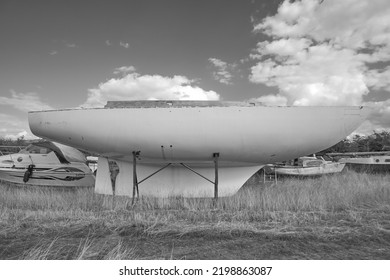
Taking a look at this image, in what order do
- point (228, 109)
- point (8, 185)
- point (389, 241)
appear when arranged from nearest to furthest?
1. point (389, 241)
2. point (228, 109)
3. point (8, 185)

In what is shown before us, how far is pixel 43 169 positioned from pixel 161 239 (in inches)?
138

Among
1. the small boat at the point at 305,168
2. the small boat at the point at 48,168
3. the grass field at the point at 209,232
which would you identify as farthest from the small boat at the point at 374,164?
the small boat at the point at 48,168

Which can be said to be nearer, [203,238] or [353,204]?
[203,238]

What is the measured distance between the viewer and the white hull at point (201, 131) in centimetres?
241

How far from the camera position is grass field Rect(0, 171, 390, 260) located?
4.30ft

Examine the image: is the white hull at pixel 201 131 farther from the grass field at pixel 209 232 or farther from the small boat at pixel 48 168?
the small boat at pixel 48 168

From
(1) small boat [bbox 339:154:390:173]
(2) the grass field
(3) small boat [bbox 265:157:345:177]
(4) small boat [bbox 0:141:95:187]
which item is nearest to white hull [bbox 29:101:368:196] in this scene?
(2) the grass field

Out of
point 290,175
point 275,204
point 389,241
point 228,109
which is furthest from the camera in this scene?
point 290,175

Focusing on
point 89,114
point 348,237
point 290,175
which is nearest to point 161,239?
point 348,237

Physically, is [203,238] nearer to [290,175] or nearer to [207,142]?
[207,142]

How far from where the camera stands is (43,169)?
14.3 feet

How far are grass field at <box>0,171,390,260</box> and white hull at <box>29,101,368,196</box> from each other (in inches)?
20.1

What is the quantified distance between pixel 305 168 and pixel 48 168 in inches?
170

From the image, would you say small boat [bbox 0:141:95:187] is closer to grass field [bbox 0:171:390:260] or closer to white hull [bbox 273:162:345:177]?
grass field [bbox 0:171:390:260]
